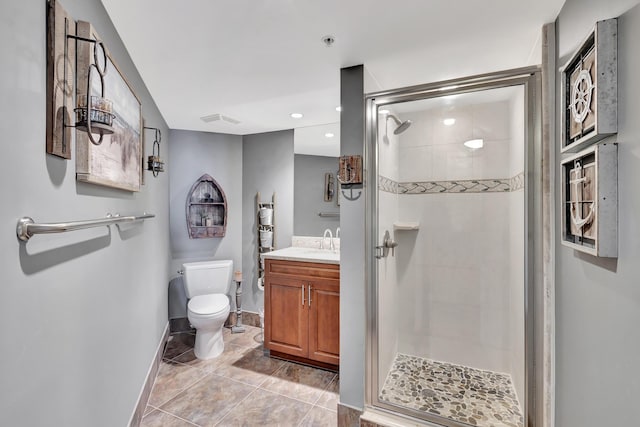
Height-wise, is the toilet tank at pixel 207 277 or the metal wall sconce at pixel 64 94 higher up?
the metal wall sconce at pixel 64 94

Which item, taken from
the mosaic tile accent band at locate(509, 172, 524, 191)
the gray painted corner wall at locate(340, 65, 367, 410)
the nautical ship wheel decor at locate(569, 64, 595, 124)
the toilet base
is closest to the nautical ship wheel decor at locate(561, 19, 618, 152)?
the nautical ship wheel decor at locate(569, 64, 595, 124)

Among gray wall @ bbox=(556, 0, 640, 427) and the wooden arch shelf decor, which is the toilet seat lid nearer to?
the wooden arch shelf decor

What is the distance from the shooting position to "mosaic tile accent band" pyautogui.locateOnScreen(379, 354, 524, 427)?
1.85 meters

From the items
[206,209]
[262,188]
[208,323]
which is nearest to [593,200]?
[208,323]

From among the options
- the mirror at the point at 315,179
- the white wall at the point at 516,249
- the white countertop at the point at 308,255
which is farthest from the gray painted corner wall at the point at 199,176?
the white wall at the point at 516,249

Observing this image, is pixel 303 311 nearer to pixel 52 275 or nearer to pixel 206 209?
pixel 206 209

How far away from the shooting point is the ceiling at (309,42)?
133 cm

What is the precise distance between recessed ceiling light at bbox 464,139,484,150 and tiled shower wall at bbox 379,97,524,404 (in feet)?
0.12

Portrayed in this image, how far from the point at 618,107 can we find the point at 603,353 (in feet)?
2.49

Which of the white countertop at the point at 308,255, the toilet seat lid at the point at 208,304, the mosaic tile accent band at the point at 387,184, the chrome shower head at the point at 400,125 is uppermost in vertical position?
the chrome shower head at the point at 400,125

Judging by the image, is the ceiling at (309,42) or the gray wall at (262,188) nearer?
the ceiling at (309,42)

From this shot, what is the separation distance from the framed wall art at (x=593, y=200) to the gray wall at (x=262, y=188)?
2427mm

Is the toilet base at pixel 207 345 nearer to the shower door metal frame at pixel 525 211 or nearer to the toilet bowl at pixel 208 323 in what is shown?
the toilet bowl at pixel 208 323

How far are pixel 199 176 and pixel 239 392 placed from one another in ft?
7.17
